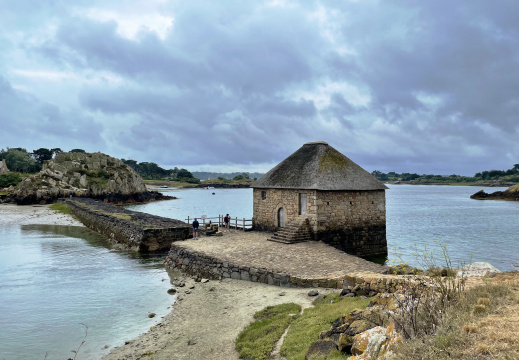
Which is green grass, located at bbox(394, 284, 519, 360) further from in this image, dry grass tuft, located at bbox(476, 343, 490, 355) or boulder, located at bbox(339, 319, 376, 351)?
boulder, located at bbox(339, 319, 376, 351)

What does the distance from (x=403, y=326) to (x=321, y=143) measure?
19985 mm

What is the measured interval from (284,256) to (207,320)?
6057 mm

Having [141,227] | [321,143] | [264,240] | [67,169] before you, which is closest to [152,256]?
[141,227]

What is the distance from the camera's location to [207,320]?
1166 cm

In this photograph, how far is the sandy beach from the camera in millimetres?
9555

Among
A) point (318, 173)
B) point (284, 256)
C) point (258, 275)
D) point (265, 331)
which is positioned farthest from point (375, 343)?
point (318, 173)

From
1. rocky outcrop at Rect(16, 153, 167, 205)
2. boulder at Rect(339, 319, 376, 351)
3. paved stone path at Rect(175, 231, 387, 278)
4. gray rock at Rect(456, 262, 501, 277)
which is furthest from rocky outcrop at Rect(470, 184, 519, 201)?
boulder at Rect(339, 319, 376, 351)

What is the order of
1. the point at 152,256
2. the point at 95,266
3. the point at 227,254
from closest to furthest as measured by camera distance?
the point at 227,254
the point at 95,266
the point at 152,256

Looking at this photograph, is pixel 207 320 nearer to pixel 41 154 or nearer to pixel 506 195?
pixel 506 195

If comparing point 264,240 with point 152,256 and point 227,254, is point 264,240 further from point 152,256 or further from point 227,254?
point 152,256

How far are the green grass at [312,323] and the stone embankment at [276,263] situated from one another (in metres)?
1.29

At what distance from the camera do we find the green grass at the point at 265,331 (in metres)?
8.38

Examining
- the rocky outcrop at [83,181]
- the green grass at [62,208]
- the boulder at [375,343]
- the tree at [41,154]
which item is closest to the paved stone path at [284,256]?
the boulder at [375,343]

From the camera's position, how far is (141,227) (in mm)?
25938
